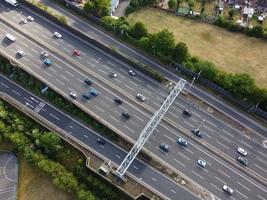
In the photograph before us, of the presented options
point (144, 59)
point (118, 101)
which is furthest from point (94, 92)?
point (144, 59)

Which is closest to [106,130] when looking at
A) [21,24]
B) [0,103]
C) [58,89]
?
[58,89]

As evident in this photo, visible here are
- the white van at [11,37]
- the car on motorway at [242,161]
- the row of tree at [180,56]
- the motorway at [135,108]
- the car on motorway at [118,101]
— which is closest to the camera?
the motorway at [135,108]

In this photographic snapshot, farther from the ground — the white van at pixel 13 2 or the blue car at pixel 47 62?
the white van at pixel 13 2

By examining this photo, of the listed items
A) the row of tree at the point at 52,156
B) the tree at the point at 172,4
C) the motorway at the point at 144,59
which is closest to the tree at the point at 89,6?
the motorway at the point at 144,59

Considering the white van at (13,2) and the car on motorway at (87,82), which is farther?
the white van at (13,2)

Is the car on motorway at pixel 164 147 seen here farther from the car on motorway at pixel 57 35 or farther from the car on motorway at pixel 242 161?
the car on motorway at pixel 57 35

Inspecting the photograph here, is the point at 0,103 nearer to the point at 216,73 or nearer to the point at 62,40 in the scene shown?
the point at 62,40

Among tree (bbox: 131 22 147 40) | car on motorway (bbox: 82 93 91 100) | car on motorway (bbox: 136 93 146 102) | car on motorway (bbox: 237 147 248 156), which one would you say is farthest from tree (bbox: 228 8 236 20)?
car on motorway (bbox: 82 93 91 100)

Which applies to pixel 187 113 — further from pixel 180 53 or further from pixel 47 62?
pixel 47 62
